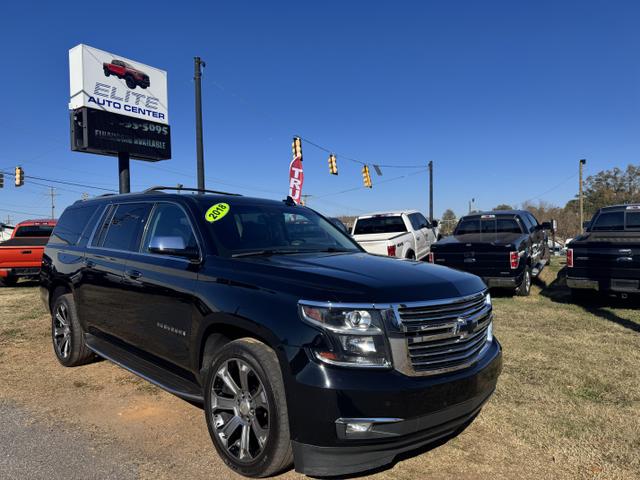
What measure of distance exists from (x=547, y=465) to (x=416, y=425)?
Result: 1220 mm

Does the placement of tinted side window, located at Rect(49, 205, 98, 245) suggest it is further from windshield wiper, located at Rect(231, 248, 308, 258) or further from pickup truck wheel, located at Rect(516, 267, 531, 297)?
pickup truck wheel, located at Rect(516, 267, 531, 297)

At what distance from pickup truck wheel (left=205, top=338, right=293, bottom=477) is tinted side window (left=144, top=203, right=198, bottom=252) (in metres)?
1.05

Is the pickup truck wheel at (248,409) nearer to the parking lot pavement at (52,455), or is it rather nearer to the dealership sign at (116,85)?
the parking lot pavement at (52,455)

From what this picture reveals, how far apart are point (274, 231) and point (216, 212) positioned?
1.74 ft

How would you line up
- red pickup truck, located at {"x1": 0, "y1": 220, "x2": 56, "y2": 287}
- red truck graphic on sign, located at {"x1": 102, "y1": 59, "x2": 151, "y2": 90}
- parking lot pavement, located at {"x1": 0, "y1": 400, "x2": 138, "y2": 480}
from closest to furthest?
1. parking lot pavement, located at {"x1": 0, "y1": 400, "x2": 138, "y2": 480}
2. red pickup truck, located at {"x1": 0, "y1": 220, "x2": 56, "y2": 287}
3. red truck graphic on sign, located at {"x1": 102, "y1": 59, "x2": 151, "y2": 90}

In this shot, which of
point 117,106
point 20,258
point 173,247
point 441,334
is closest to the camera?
point 441,334

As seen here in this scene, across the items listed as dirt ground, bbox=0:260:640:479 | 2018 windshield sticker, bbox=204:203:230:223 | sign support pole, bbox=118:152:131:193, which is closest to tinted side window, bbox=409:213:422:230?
dirt ground, bbox=0:260:640:479

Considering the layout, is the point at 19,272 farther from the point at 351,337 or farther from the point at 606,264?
the point at 606,264

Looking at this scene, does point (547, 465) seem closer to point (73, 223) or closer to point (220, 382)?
point (220, 382)

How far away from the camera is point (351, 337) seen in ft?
8.62

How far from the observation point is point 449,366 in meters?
2.85

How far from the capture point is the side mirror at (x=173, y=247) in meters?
3.55

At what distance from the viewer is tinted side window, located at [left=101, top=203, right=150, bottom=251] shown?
14.3 feet

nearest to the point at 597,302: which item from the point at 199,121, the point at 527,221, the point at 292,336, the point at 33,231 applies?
the point at 527,221
